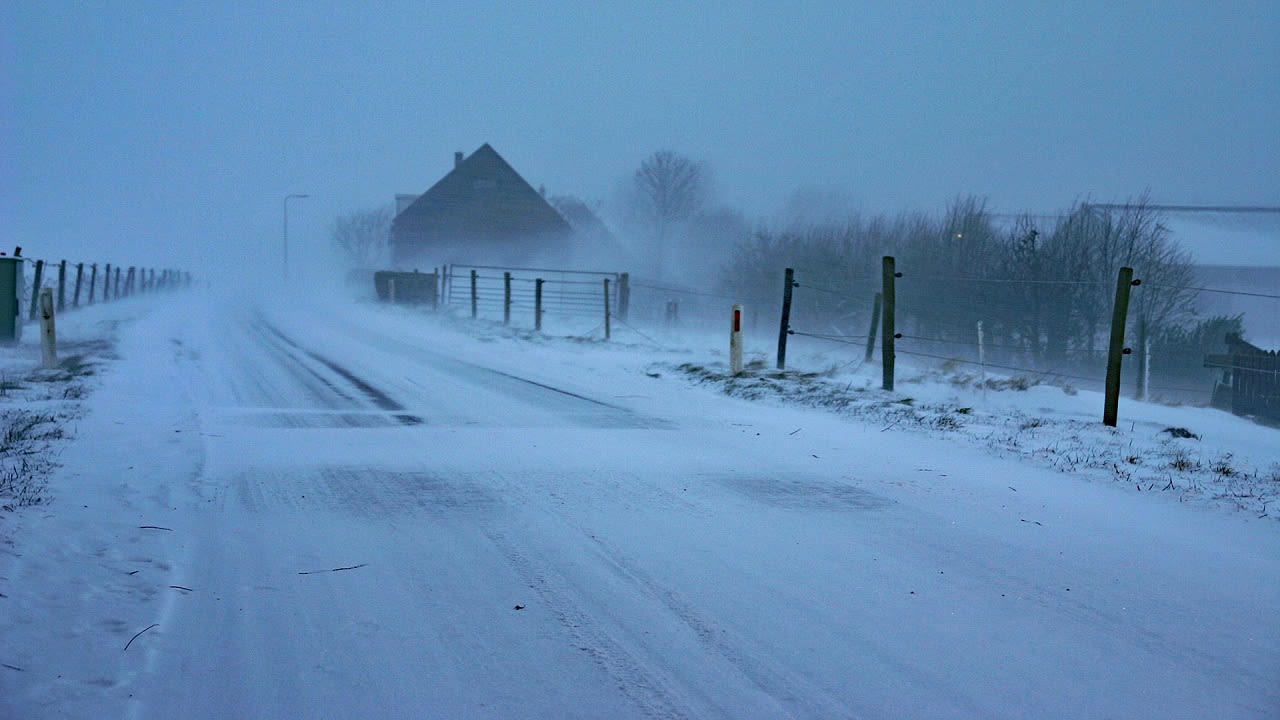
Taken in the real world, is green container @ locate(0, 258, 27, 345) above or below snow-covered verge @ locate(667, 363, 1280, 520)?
above

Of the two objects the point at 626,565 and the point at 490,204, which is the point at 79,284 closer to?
the point at 490,204

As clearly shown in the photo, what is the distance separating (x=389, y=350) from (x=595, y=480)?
38.4 feet

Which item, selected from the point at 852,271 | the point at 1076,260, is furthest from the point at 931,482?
the point at 852,271

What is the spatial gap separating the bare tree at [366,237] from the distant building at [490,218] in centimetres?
4260

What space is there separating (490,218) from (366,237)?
48642 millimetres

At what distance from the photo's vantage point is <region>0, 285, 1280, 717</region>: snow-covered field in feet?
10.4

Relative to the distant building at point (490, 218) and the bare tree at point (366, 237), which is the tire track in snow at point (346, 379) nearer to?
the distant building at point (490, 218)

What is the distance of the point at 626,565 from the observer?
14.6 ft

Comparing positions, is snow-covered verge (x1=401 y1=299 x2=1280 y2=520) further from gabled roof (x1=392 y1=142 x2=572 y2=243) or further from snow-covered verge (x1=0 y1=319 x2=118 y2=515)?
gabled roof (x1=392 y1=142 x2=572 y2=243)

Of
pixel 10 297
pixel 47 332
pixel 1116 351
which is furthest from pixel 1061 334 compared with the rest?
pixel 10 297

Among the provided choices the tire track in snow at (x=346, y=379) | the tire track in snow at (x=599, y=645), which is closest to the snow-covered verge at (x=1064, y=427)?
the tire track in snow at (x=346, y=379)

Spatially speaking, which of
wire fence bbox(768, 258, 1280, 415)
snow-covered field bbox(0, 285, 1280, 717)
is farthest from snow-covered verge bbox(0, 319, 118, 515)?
wire fence bbox(768, 258, 1280, 415)

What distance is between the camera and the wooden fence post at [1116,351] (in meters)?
9.26

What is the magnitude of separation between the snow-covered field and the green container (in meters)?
6.97
